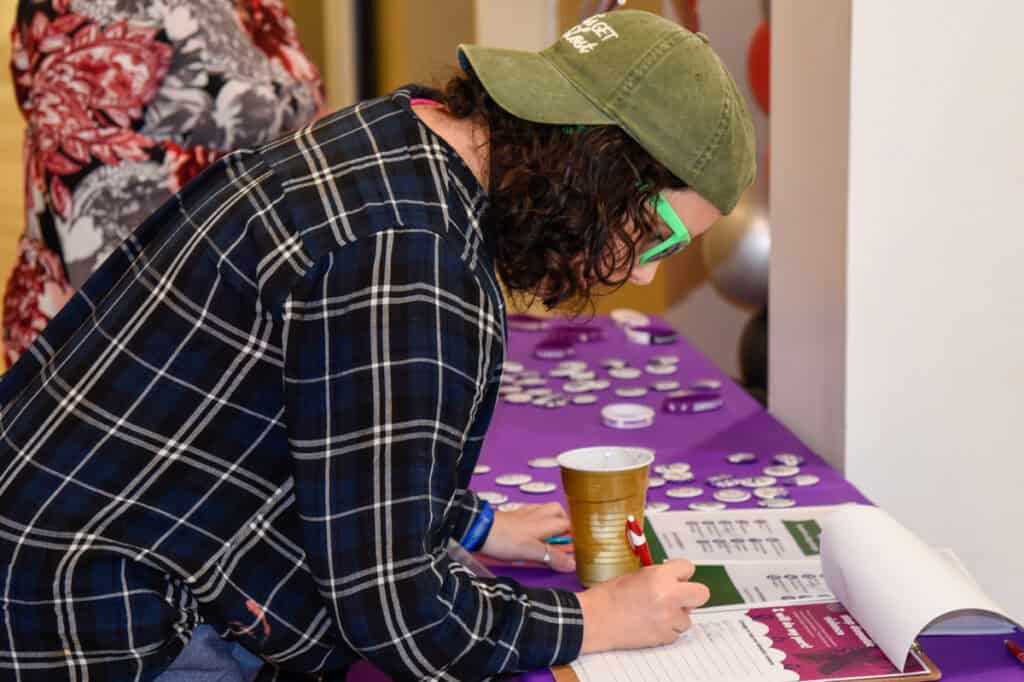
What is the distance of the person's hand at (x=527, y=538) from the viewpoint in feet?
4.15

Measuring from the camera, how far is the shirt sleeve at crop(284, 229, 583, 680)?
0.89 m

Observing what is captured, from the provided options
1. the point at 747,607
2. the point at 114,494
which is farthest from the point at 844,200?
the point at 114,494

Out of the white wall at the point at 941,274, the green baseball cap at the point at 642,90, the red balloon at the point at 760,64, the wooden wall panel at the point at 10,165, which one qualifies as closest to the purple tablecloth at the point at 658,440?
the white wall at the point at 941,274

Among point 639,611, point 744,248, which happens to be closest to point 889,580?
point 639,611

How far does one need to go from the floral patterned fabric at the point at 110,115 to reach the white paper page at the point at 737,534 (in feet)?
3.40

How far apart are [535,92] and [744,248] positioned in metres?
1.92

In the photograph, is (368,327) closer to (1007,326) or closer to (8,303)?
(1007,326)

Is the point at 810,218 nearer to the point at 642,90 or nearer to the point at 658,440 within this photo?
the point at 658,440

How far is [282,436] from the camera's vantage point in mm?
967

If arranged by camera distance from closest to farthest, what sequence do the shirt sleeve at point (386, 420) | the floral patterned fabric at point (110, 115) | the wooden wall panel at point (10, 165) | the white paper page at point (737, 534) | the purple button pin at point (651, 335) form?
the shirt sleeve at point (386, 420) → the white paper page at point (737, 534) → the floral patterned fabric at point (110, 115) → the purple button pin at point (651, 335) → the wooden wall panel at point (10, 165)

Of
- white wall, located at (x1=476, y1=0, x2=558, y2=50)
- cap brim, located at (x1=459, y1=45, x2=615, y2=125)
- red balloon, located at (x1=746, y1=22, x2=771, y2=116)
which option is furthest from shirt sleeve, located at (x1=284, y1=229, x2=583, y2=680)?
Result: white wall, located at (x1=476, y1=0, x2=558, y2=50)

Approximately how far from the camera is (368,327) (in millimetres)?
887

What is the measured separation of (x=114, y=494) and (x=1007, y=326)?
1.09 metres

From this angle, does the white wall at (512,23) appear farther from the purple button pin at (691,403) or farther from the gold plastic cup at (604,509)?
the gold plastic cup at (604,509)
